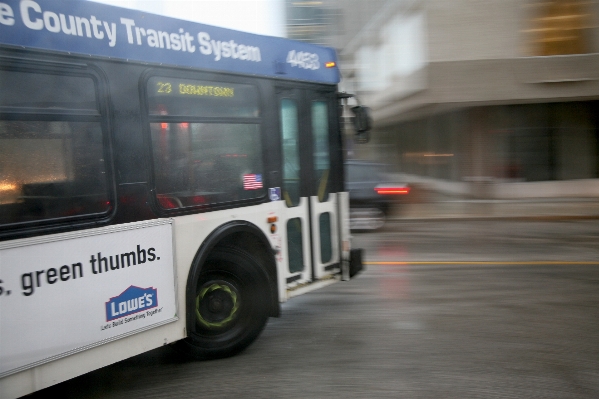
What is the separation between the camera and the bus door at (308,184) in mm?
6461

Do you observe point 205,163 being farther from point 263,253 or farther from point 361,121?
point 361,121

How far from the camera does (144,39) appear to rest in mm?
4965

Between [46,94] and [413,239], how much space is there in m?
10.1

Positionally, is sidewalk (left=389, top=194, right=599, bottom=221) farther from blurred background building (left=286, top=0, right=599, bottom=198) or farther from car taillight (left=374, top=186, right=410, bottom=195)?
car taillight (left=374, top=186, right=410, bottom=195)

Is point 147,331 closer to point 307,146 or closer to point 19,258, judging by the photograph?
point 19,258

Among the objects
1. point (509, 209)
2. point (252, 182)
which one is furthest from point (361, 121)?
point (509, 209)

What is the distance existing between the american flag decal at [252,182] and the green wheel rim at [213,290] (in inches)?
36.0

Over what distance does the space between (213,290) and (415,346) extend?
1.87 meters

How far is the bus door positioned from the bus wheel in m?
0.58

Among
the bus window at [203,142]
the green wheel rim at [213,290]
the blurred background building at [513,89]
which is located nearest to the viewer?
the bus window at [203,142]

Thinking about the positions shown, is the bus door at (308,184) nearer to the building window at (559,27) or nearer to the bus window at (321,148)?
the bus window at (321,148)

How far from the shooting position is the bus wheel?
554 centimetres

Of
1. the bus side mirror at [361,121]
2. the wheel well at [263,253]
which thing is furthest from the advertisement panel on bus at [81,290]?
the bus side mirror at [361,121]

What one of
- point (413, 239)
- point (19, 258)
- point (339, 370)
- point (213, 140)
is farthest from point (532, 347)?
point (413, 239)
